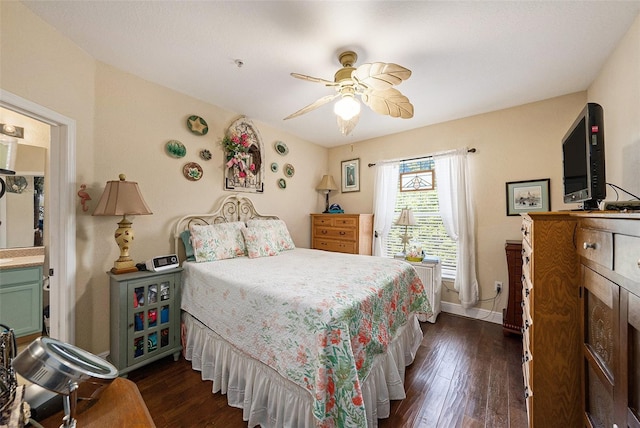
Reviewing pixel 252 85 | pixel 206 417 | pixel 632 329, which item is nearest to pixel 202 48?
pixel 252 85

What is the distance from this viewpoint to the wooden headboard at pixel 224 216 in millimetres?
2623

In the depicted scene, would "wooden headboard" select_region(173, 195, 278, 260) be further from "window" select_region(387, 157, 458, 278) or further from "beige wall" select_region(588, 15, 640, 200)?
"beige wall" select_region(588, 15, 640, 200)

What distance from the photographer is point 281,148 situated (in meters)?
3.74

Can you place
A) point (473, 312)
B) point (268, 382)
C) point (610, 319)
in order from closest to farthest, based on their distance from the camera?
point (610, 319), point (268, 382), point (473, 312)

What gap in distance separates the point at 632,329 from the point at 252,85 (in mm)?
2965

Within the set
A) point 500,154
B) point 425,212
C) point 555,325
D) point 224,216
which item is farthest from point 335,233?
point 555,325

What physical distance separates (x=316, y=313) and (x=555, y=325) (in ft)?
4.33

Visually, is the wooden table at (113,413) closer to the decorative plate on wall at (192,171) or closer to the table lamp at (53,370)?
the table lamp at (53,370)

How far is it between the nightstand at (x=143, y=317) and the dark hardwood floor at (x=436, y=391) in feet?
0.59

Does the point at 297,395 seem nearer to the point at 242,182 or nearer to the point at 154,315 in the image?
the point at 154,315

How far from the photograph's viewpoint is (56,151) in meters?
1.85

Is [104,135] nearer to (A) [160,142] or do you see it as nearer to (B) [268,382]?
(A) [160,142]

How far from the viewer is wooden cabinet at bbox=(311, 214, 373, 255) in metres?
3.69

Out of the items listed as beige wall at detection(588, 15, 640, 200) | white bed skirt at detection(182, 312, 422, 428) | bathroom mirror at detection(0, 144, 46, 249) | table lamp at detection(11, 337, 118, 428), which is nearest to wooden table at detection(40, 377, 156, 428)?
table lamp at detection(11, 337, 118, 428)
